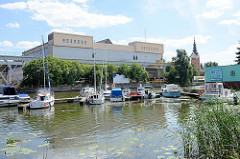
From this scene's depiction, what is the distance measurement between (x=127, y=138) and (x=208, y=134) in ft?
22.7

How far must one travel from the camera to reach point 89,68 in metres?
88.1

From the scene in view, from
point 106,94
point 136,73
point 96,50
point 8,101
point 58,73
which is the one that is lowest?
point 8,101

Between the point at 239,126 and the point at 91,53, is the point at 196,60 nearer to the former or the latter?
the point at 91,53

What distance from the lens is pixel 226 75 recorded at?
58.4m

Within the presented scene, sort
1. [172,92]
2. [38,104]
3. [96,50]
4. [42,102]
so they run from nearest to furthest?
[38,104]
[42,102]
[172,92]
[96,50]

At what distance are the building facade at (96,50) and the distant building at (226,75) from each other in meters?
36.5

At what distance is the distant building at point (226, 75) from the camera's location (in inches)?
2217

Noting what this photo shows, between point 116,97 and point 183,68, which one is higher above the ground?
point 183,68

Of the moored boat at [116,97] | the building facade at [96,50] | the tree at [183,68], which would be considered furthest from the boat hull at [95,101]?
the tree at [183,68]

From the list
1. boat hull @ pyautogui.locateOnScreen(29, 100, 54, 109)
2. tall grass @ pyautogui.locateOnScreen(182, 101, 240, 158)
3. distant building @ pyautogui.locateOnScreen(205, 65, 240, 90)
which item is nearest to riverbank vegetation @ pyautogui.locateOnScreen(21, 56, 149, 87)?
boat hull @ pyautogui.locateOnScreen(29, 100, 54, 109)

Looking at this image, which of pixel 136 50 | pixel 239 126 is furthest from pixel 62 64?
pixel 239 126

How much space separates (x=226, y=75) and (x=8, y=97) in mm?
50569

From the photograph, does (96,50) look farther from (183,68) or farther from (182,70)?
(183,68)

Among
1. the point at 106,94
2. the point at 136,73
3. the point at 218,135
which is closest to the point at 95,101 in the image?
the point at 106,94
